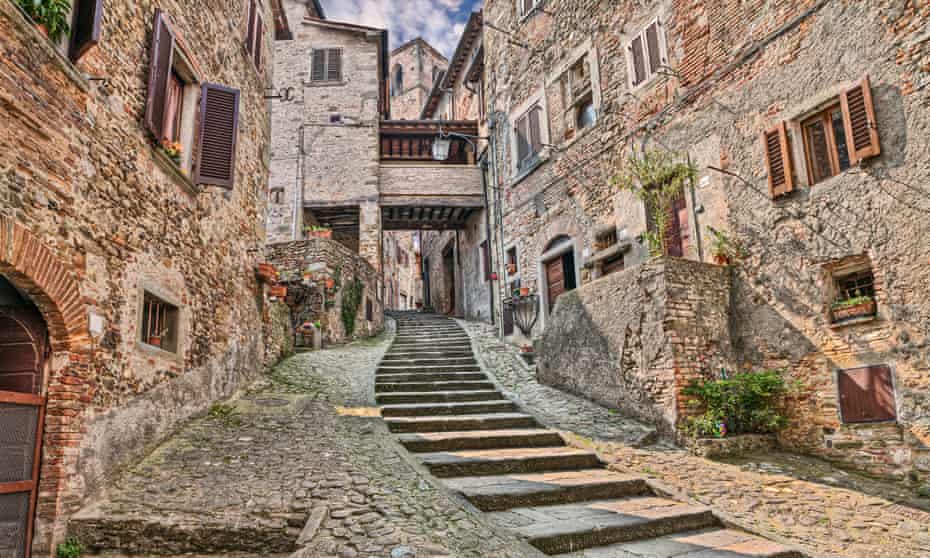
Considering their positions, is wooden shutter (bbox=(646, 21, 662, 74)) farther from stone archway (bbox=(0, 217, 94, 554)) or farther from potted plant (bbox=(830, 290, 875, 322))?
stone archway (bbox=(0, 217, 94, 554))

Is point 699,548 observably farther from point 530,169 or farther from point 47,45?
point 530,169

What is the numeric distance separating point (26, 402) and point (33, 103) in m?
2.16

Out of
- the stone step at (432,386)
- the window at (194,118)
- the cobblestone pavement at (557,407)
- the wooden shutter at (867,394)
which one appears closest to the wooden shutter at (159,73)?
the window at (194,118)

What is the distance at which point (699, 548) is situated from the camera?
4.20m

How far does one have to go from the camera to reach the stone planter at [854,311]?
6359 mm

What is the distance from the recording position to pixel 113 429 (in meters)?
5.12

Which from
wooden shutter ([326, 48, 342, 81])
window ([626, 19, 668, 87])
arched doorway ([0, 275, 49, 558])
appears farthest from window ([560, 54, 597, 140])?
arched doorway ([0, 275, 49, 558])

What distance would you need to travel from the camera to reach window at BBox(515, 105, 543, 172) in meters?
13.6

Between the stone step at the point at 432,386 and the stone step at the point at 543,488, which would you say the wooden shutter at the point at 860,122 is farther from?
the stone step at the point at 432,386

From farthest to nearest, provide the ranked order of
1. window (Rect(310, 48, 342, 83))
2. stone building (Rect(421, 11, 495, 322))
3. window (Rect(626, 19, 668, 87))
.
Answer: window (Rect(310, 48, 342, 83)), stone building (Rect(421, 11, 495, 322)), window (Rect(626, 19, 668, 87))

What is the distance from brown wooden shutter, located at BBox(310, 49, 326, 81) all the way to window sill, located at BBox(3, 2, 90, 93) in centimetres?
1492

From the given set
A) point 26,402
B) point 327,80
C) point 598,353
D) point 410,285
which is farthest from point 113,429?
point 410,285

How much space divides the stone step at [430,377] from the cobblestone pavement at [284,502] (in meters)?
2.46

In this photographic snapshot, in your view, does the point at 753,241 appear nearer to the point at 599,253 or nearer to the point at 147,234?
the point at 599,253
